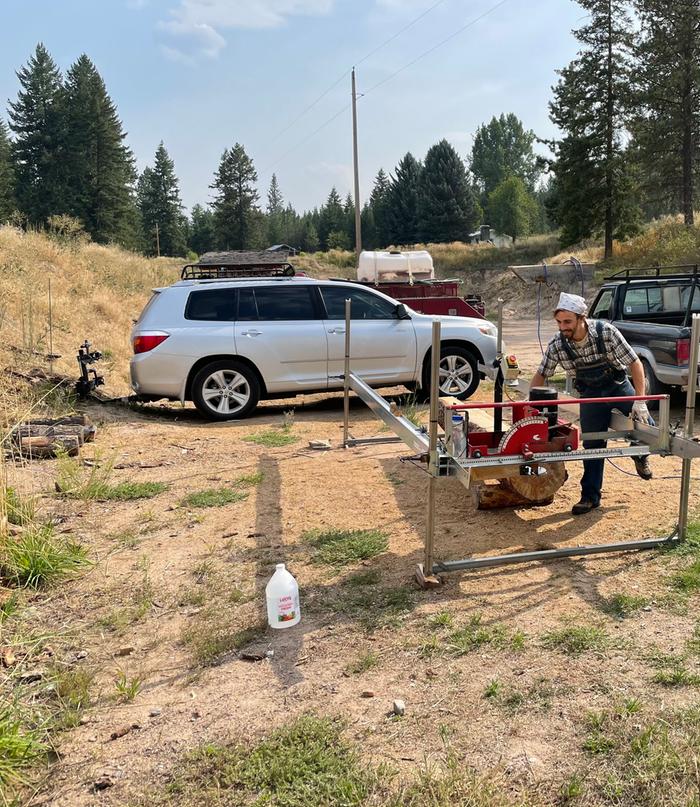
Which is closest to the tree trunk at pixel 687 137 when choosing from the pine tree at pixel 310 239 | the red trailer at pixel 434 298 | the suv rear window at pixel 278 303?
the red trailer at pixel 434 298

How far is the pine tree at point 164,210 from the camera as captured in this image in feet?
287

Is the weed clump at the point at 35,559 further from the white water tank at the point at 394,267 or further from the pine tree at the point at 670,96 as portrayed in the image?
the pine tree at the point at 670,96

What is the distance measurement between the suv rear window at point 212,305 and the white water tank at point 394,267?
426 inches

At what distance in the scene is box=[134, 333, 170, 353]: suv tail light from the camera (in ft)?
28.6

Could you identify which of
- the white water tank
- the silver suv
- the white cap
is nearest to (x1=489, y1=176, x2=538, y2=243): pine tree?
the white water tank

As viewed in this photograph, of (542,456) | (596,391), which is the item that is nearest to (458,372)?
A: (596,391)

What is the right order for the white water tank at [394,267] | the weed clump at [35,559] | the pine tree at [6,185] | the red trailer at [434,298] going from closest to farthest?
1. the weed clump at [35,559]
2. the red trailer at [434,298]
3. the white water tank at [394,267]
4. the pine tree at [6,185]

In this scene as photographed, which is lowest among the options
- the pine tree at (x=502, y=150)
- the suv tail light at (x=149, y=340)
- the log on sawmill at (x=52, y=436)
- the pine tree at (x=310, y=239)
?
the log on sawmill at (x=52, y=436)

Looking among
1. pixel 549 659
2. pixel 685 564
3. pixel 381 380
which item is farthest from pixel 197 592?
pixel 381 380

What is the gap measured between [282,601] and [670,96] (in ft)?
119

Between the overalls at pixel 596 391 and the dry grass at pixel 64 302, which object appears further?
the dry grass at pixel 64 302

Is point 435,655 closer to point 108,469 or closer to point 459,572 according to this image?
point 459,572

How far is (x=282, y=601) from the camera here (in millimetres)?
3566

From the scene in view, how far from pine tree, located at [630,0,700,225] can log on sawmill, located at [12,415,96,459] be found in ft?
105
